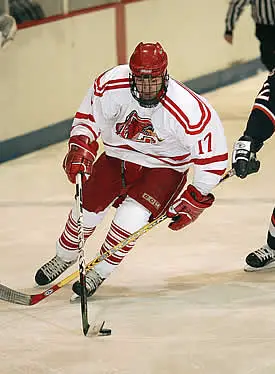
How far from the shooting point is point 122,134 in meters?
3.69

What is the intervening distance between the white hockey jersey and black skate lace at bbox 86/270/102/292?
1.28 ft

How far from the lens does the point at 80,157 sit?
366 centimetres

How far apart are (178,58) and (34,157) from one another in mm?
1836

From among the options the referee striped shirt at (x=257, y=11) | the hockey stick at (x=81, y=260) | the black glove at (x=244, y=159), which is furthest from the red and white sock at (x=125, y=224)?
the referee striped shirt at (x=257, y=11)

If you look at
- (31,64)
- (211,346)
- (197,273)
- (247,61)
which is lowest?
(247,61)

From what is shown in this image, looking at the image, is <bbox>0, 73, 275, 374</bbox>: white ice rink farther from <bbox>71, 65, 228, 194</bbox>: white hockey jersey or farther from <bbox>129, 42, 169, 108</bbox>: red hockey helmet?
<bbox>129, 42, 169, 108</bbox>: red hockey helmet

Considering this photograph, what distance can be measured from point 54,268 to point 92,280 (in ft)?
0.77

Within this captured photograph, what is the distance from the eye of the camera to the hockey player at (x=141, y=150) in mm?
3580

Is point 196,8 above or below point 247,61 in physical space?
above

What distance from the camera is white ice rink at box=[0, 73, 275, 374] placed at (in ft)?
10.7

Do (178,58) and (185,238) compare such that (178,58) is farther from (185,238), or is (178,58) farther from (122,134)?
(122,134)

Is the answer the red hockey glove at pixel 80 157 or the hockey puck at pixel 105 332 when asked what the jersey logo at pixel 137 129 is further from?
the hockey puck at pixel 105 332

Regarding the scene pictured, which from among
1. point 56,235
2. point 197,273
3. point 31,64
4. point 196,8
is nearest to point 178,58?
point 196,8

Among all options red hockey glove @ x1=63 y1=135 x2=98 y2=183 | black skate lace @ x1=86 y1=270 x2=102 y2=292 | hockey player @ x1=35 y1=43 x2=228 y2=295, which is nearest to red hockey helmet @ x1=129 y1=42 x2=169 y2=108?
hockey player @ x1=35 y1=43 x2=228 y2=295
